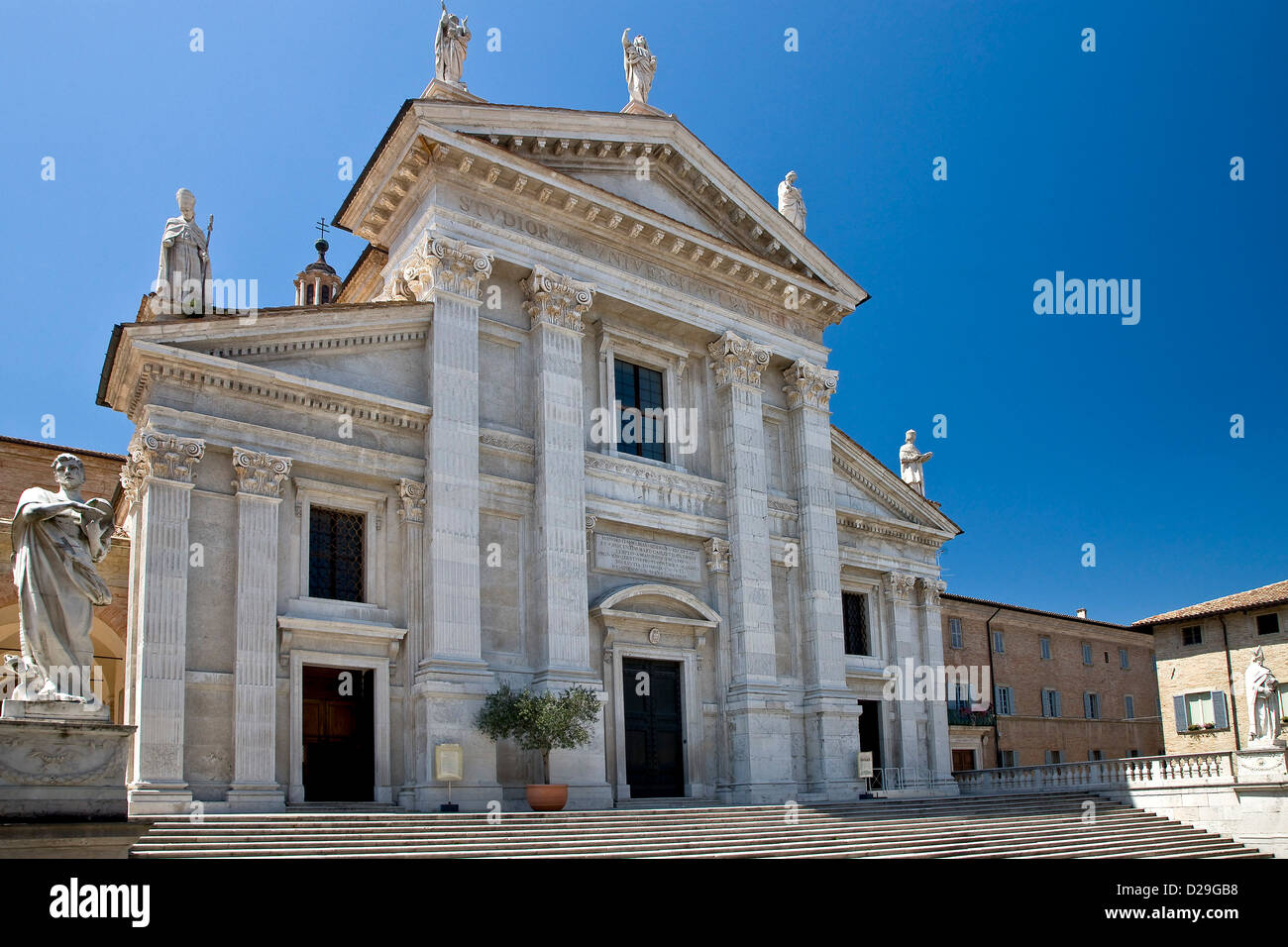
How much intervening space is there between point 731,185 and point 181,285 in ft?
42.3

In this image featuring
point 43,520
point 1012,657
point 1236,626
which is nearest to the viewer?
point 43,520

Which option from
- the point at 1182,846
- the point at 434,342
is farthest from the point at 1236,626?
the point at 434,342

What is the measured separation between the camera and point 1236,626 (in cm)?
3909

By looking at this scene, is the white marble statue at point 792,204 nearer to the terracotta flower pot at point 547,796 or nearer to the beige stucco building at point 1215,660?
the terracotta flower pot at point 547,796

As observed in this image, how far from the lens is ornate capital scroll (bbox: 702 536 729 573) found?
24219 mm

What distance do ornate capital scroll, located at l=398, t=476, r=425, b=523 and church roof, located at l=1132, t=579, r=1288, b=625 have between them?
100 ft

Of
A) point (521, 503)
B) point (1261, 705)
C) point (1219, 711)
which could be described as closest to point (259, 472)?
point (521, 503)

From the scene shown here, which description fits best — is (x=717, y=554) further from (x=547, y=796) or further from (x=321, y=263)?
(x=321, y=263)

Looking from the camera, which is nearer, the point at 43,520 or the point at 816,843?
the point at 43,520

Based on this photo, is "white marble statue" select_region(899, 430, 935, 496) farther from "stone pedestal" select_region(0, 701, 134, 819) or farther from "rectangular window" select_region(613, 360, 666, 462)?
"stone pedestal" select_region(0, 701, 134, 819)

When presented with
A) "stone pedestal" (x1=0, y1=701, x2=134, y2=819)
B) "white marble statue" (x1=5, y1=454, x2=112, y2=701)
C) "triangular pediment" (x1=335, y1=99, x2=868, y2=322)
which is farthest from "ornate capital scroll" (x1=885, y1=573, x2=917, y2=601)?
"stone pedestal" (x1=0, y1=701, x2=134, y2=819)

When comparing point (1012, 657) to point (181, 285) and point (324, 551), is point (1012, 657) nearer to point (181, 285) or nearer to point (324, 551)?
point (324, 551)

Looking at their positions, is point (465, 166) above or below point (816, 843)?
above

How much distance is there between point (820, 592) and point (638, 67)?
12.9m
